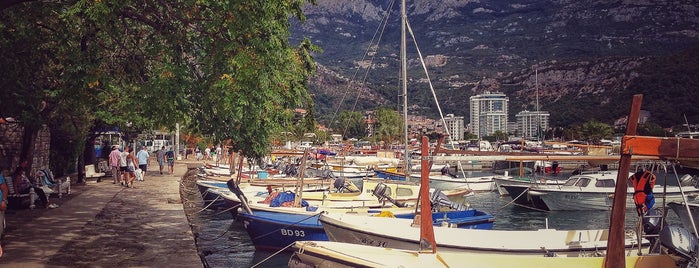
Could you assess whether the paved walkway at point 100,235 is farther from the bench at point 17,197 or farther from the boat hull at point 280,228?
the boat hull at point 280,228

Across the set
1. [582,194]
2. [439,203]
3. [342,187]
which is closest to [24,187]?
[342,187]

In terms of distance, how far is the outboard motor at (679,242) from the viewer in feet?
29.6

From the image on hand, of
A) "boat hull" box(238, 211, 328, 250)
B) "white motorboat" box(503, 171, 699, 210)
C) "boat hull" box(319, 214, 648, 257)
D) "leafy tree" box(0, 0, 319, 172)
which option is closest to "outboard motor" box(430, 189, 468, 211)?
"boat hull" box(238, 211, 328, 250)

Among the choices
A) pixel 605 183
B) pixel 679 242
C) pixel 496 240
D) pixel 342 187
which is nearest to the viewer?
pixel 679 242

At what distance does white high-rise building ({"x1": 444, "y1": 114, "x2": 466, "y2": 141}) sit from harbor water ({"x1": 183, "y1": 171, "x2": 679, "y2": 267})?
422ft

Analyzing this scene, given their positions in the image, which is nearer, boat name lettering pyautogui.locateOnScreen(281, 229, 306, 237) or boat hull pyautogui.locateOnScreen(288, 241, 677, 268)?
boat hull pyautogui.locateOnScreen(288, 241, 677, 268)

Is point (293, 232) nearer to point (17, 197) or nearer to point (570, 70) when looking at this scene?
point (17, 197)

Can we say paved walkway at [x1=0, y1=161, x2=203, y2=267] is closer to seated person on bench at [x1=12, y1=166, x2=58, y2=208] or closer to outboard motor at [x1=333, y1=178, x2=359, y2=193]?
seated person on bench at [x1=12, y1=166, x2=58, y2=208]

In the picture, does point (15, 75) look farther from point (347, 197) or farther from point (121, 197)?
point (347, 197)

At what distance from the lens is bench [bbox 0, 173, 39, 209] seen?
51.8ft

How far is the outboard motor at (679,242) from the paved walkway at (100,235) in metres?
7.90

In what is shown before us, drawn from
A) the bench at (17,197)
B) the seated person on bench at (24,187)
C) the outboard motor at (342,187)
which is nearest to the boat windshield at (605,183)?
the outboard motor at (342,187)

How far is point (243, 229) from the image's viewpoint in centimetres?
2269

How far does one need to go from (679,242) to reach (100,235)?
38.7 feet
